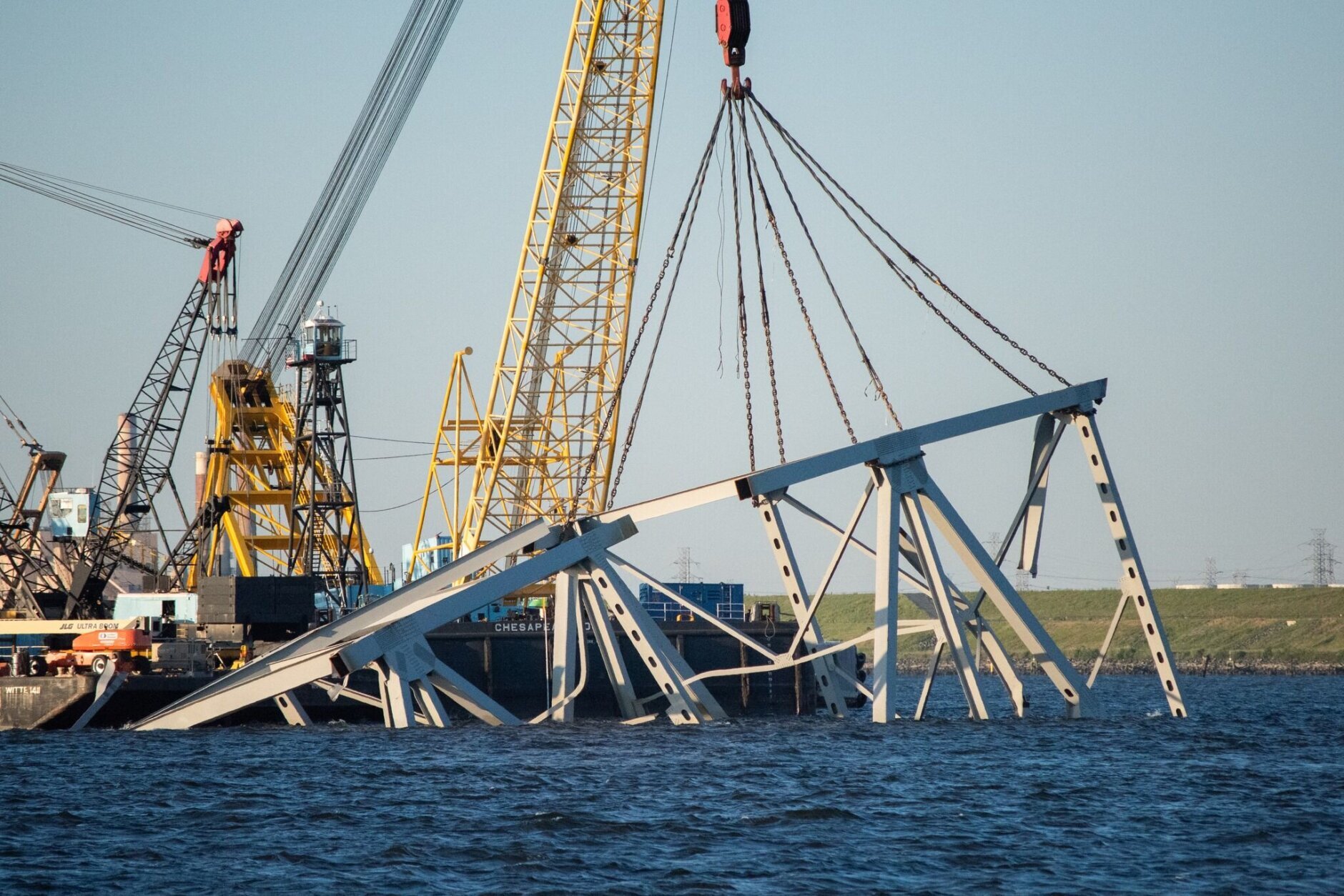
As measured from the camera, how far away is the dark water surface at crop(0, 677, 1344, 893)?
2811cm

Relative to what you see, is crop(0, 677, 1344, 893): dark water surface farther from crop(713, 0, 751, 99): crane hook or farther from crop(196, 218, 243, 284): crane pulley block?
crop(196, 218, 243, 284): crane pulley block

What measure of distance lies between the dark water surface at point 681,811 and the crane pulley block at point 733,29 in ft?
71.0

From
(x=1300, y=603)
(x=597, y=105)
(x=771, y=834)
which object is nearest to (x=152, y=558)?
(x=597, y=105)

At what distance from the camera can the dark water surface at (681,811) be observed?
28.1 meters

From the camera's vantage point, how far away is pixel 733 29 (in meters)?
52.4

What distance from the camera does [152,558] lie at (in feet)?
368

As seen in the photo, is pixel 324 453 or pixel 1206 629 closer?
pixel 324 453

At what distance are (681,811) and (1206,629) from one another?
13894 cm

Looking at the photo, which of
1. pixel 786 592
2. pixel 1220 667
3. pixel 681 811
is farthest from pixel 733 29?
pixel 1220 667

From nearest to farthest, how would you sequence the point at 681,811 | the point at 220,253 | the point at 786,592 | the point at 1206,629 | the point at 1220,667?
the point at 681,811
the point at 786,592
the point at 220,253
the point at 1220,667
the point at 1206,629

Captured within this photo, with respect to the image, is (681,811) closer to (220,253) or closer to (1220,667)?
(220,253)

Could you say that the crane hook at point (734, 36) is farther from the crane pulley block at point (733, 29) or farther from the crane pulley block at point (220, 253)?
the crane pulley block at point (220, 253)

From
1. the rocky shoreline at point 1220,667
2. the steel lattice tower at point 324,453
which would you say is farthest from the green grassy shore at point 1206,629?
the steel lattice tower at point 324,453

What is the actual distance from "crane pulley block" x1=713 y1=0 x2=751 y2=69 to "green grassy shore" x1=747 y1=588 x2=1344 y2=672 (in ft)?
295
